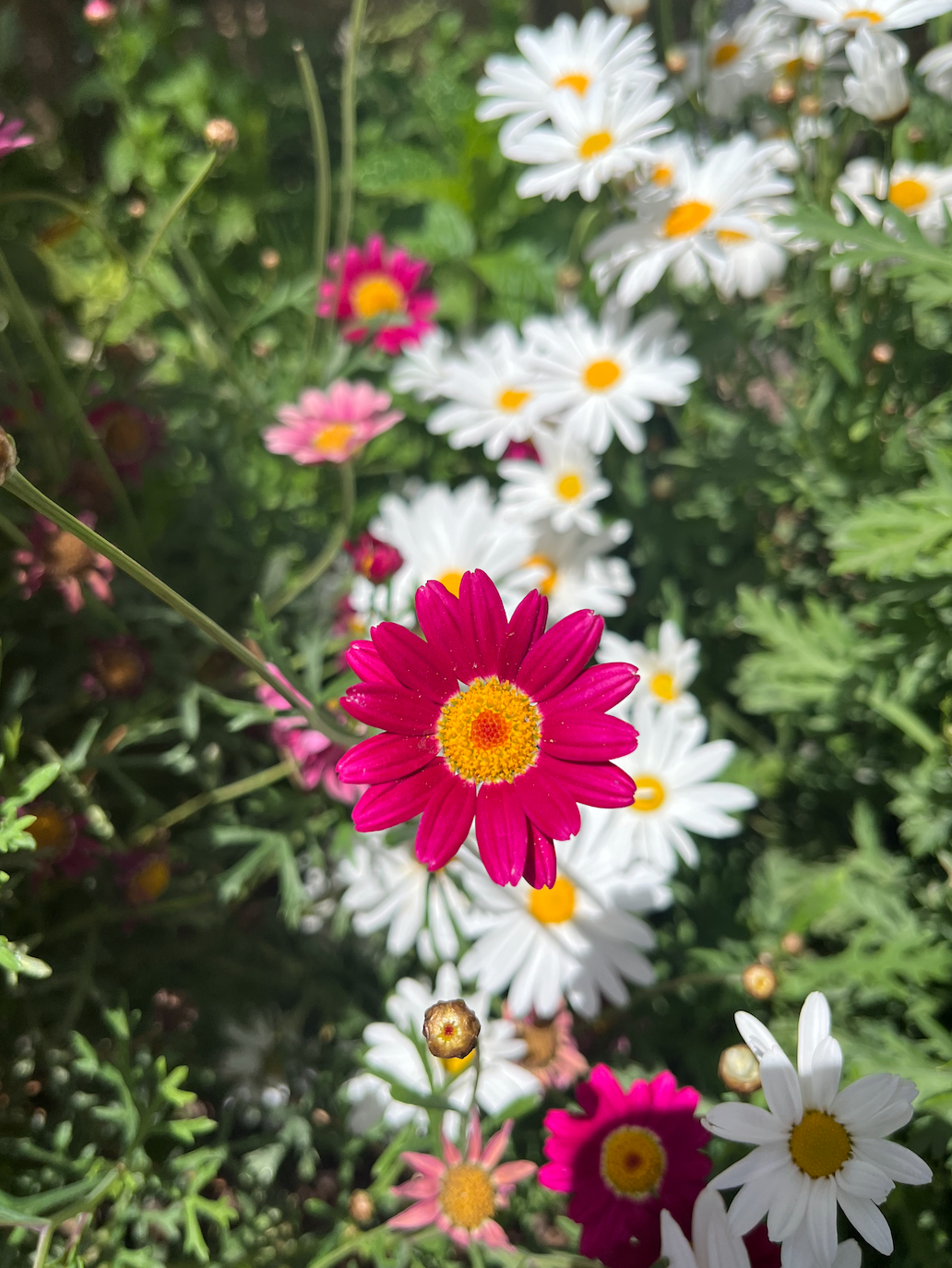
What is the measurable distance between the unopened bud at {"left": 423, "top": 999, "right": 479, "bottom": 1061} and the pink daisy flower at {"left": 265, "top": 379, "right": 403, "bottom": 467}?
78cm

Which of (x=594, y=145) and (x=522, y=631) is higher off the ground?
(x=594, y=145)

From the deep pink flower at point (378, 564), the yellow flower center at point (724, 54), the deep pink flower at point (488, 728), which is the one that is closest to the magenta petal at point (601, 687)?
the deep pink flower at point (488, 728)

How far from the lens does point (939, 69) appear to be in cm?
131

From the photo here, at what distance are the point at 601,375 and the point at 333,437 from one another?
453mm

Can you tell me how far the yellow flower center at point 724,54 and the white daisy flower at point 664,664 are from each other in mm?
1044

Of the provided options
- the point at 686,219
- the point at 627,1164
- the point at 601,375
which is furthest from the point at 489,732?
the point at 686,219

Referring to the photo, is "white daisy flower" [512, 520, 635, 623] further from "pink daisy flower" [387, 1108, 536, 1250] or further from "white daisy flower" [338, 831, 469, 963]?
"pink daisy flower" [387, 1108, 536, 1250]

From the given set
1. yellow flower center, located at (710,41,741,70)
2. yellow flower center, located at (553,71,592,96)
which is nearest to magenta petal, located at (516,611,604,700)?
yellow flower center, located at (553,71,592,96)

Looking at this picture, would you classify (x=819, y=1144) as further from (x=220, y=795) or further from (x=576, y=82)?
(x=576, y=82)

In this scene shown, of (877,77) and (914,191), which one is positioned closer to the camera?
(877,77)

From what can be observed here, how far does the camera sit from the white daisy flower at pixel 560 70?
4.75 feet

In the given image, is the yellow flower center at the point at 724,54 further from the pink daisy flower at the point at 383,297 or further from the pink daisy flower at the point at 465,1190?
the pink daisy flower at the point at 465,1190

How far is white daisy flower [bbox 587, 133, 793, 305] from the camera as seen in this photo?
4.51ft

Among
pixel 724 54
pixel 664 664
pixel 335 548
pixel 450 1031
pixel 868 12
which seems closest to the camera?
pixel 450 1031
